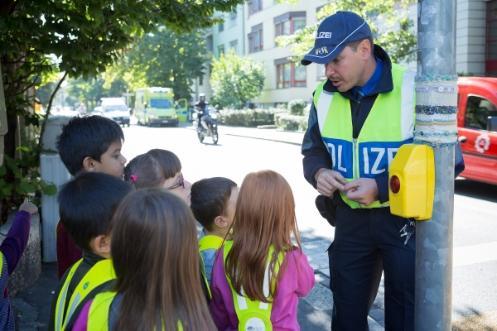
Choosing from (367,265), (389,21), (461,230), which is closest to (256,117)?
(389,21)

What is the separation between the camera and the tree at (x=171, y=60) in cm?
4347

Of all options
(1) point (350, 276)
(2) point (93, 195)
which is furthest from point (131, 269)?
(1) point (350, 276)

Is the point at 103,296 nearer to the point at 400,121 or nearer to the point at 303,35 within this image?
the point at 400,121

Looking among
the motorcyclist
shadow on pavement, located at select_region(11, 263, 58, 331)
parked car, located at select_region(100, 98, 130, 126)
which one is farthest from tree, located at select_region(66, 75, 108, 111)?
shadow on pavement, located at select_region(11, 263, 58, 331)

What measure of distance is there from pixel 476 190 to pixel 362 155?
756cm

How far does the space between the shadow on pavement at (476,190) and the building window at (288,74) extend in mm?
25250

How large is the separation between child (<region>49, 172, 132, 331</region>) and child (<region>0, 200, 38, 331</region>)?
375mm

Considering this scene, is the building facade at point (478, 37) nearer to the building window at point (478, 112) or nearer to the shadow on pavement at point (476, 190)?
the shadow on pavement at point (476, 190)

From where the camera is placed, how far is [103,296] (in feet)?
5.88

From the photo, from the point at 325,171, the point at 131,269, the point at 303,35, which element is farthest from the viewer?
the point at 303,35

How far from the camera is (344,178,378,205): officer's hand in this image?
8.05ft

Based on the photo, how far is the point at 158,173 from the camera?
2846mm

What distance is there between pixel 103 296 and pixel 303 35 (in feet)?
66.1

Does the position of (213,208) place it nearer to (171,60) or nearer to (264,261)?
(264,261)
